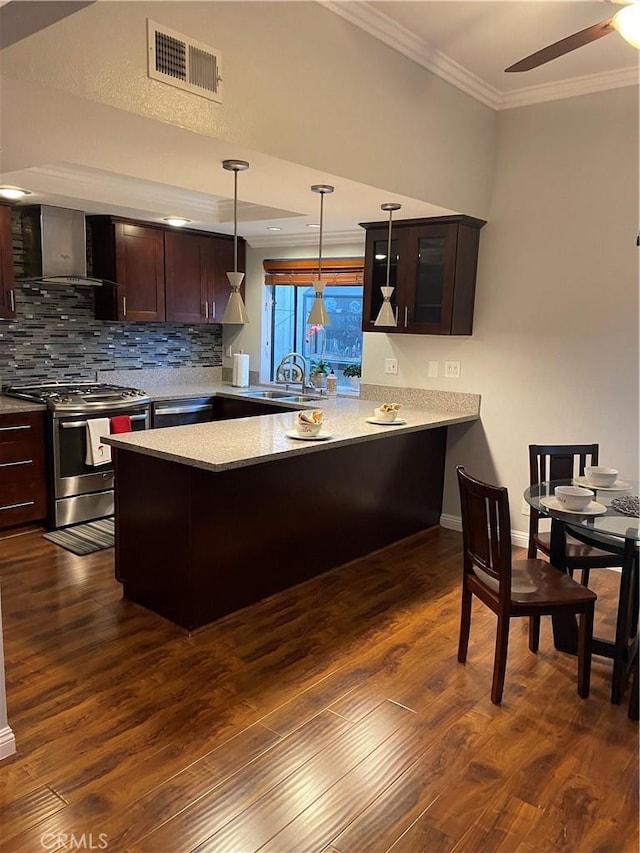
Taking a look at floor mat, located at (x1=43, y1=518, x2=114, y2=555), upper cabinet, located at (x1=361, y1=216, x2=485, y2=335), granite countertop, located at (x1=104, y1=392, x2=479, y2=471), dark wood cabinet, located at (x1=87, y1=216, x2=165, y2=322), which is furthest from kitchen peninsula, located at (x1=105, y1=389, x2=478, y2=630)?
dark wood cabinet, located at (x1=87, y1=216, x2=165, y2=322)

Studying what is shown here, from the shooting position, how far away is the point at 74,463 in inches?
175

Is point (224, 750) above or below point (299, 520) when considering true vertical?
below

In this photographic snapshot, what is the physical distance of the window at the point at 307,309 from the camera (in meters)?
5.41

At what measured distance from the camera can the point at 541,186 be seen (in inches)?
159

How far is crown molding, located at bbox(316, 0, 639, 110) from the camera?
9.30 ft

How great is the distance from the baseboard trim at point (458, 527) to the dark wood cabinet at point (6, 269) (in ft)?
11.3

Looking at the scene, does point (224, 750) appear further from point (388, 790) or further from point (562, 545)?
point (562, 545)

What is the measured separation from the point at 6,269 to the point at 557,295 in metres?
3.68

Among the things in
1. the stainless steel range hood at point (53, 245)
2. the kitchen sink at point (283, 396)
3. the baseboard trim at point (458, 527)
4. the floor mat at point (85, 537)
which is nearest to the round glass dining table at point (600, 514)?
the baseboard trim at point (458, 527)

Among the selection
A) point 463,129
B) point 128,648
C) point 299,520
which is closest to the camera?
point 128,648

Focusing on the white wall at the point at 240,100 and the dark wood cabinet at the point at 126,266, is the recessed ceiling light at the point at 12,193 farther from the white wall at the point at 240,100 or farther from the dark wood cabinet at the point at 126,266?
the white wall at the point at 240,100

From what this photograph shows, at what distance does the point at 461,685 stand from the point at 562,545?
78 cm

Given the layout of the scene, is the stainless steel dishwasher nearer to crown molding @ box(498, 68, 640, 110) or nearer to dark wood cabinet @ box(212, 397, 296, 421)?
dark wood cabinet @ box(212, 397, 296, 421)

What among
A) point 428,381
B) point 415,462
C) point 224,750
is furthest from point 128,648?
point 428,381
